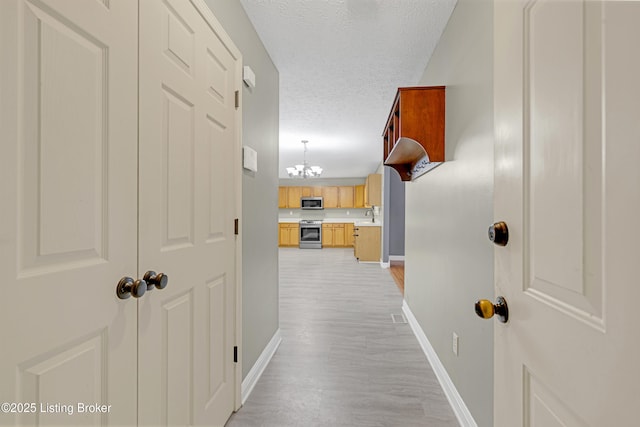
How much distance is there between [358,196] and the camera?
9367mm

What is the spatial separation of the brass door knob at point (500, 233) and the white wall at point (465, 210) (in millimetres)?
538

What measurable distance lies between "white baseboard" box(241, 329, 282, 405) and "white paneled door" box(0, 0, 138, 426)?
3.33ft

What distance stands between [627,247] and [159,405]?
1.31 metres

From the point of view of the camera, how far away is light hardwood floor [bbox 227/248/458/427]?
5.17 feet

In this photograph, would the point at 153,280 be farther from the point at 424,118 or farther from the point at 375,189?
the point at 375,189

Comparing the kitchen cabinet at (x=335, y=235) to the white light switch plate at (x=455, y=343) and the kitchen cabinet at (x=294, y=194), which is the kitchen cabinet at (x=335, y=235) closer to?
the kitchen cabinet at (x=294, y=194)

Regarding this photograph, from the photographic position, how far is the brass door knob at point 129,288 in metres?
0.79

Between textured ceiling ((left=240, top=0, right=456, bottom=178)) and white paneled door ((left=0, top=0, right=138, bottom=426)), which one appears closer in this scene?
white paneled door ((left=0, top=0, right=138, bottom=426))

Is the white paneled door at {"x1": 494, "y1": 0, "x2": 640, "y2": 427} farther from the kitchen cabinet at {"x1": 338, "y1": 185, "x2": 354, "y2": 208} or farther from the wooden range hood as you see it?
the kitchen cabinet at {"x1": 338, "y1": 185, "x2": 354, "y2": 208}

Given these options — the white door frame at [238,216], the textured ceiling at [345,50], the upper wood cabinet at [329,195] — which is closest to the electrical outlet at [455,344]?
the white door frame at [238,216]

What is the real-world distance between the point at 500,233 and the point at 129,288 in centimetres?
107

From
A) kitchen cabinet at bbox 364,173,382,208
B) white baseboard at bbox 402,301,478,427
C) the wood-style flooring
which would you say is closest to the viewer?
white baseboard at bbox 402,301,478,427

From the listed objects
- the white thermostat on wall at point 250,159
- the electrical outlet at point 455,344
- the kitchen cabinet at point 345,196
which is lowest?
the electrical outlet at point 455,344

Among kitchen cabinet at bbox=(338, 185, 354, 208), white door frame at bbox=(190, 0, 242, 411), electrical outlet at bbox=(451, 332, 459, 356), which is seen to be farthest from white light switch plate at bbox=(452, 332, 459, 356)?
kitchen cabinet at bbox=(338, 185, 354, 208)
